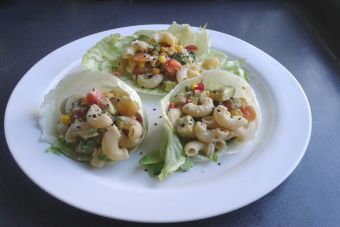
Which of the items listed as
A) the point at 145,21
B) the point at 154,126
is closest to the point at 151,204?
the point at 154,126

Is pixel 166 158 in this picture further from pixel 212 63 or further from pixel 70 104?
pixel 212 63

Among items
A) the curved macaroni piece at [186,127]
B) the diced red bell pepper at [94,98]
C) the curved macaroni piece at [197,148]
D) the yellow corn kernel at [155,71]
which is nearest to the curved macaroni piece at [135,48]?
the yellow corn kernel at [155,71]

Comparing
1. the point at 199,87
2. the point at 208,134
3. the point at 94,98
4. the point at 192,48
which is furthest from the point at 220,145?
the point at 192,48

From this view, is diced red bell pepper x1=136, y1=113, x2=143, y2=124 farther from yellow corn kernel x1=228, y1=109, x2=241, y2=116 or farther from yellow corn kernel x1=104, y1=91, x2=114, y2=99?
yellow corn kernel x1=228, y1=109, x2=241, y2=116

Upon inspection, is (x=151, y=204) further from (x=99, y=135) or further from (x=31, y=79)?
(x=31, y=79)

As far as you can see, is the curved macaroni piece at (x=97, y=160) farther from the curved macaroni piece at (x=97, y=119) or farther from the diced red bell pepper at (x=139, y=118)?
the diced red bell pepper at (x=139, y=118)

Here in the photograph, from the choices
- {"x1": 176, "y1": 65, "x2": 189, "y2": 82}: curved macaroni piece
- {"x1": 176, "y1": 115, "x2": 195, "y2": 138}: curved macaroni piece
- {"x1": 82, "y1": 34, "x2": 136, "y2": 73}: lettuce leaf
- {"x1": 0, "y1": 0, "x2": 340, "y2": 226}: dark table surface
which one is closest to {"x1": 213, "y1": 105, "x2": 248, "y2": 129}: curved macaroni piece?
{"x1": 176, "y1": 115, "x2": 195, "y2": 138}: curved macaroni piece
